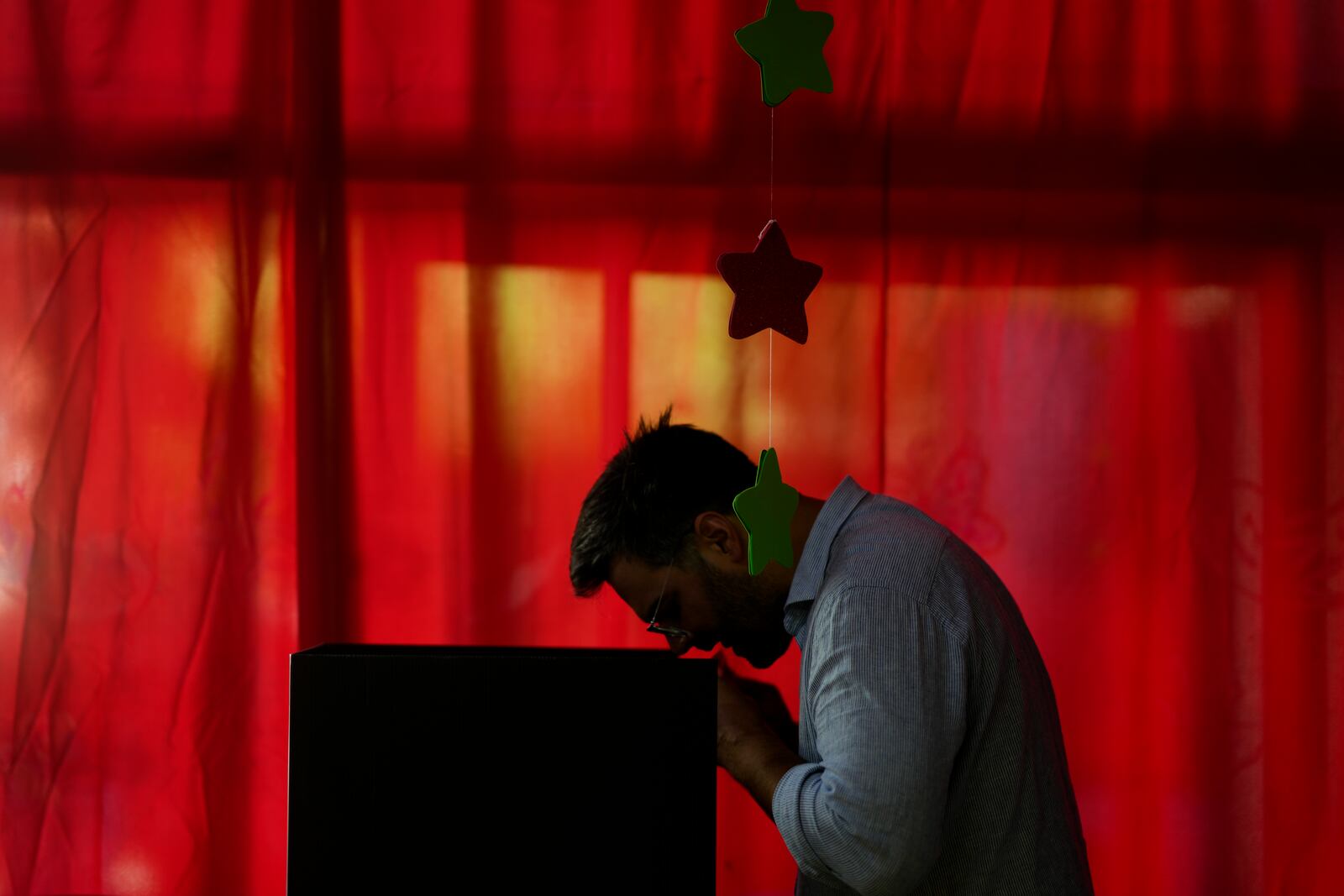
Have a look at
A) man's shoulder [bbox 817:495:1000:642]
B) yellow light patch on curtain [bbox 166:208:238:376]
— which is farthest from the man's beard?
yellow light patch on curtain [bbox 166:208:238:376]

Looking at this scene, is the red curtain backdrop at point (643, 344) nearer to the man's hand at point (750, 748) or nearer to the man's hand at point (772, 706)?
the man's hand at point (772, 706)

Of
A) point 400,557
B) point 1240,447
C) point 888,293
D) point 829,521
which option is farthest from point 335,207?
point 1240,447

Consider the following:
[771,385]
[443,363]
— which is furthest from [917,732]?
[443,363]

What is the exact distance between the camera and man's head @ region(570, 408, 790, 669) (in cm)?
118

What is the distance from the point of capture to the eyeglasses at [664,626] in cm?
117

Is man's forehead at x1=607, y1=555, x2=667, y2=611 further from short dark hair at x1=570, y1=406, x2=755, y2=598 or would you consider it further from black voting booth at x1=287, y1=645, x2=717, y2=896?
black voting booth at x1=287, y1=645, x2=717, y2=896

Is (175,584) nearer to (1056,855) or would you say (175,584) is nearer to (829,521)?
(829,521)

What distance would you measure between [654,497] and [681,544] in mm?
60

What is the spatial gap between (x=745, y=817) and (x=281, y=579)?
0.89 m

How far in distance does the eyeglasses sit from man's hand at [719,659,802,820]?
0.23ft

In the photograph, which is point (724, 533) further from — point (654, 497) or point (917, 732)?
point (917, 732)

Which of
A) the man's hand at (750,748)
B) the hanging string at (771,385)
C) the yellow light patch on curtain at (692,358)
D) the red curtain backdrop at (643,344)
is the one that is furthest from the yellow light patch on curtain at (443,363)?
the man's hand at (750,748)

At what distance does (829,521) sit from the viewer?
1.11 metres

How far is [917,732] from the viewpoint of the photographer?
895mm
